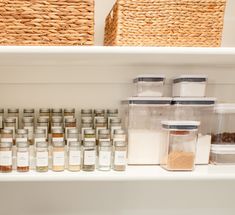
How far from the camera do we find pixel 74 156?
0.90 meters

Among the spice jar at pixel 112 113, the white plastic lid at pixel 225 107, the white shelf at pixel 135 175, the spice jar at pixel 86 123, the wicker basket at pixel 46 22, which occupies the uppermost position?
the wicker basket at pixel 46 22

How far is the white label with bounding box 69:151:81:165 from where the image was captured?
0.90 m

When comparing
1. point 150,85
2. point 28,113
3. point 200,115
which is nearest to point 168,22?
point 150,85

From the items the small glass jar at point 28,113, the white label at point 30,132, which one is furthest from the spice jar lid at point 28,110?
the white label at point 30,132

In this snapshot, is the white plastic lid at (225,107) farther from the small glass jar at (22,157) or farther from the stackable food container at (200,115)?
the small glass jar at (22,157)

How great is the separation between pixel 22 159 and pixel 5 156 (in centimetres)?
5

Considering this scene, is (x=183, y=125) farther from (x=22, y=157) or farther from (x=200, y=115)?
(x=22, y=157)

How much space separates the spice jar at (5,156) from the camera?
87 centimetres

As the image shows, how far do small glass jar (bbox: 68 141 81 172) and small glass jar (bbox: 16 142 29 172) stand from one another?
4.9 inches

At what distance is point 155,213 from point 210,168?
0.38 meters

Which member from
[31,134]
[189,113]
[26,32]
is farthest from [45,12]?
[189,113]

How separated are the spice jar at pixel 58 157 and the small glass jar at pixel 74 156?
0.02 meters

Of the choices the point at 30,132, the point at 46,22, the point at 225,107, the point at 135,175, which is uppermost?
the point at 46,22

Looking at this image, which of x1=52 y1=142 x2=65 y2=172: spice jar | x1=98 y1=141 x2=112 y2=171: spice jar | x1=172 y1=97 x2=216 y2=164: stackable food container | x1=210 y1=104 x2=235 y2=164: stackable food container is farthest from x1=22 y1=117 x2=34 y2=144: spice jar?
x1=210 y1=104 x2=235 y2=164: stackable food container
